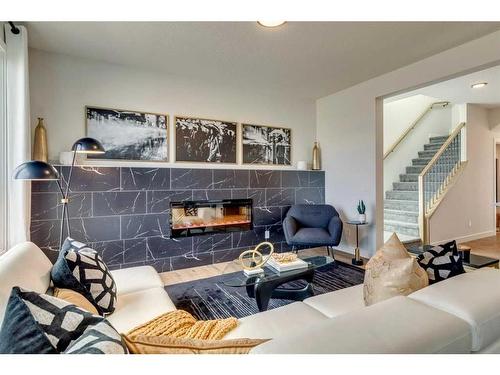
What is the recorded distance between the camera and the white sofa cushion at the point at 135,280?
1865 millimetres

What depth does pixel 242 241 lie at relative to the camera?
12.8 ft

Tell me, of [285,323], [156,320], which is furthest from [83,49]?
[285,323]

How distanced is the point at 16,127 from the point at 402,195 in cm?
594

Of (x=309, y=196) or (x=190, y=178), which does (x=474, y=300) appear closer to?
(x=190, y=178)

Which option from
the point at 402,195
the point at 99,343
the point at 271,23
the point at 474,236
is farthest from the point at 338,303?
the point at 474,236

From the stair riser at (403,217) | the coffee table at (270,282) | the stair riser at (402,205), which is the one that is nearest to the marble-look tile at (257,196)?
the coffee table at (270,282)

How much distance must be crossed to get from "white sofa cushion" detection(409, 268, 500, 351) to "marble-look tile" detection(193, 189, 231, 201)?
110 inches

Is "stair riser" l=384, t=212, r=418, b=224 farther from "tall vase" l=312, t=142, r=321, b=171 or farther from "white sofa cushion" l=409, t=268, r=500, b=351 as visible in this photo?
Answer: "white sofa cushion" l=409, t=268, r=500, b=351

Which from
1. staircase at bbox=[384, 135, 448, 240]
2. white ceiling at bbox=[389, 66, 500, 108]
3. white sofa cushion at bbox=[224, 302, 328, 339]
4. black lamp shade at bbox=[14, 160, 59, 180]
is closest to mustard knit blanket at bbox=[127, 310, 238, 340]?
white sofa cushion at bbox=[224, 302, 328, 339]

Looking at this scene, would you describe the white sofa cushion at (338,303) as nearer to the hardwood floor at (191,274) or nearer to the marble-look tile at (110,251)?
the hardwood floor at (191,274)

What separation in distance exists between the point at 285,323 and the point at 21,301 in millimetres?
1084

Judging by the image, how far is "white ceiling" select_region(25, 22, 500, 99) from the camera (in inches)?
95.0
